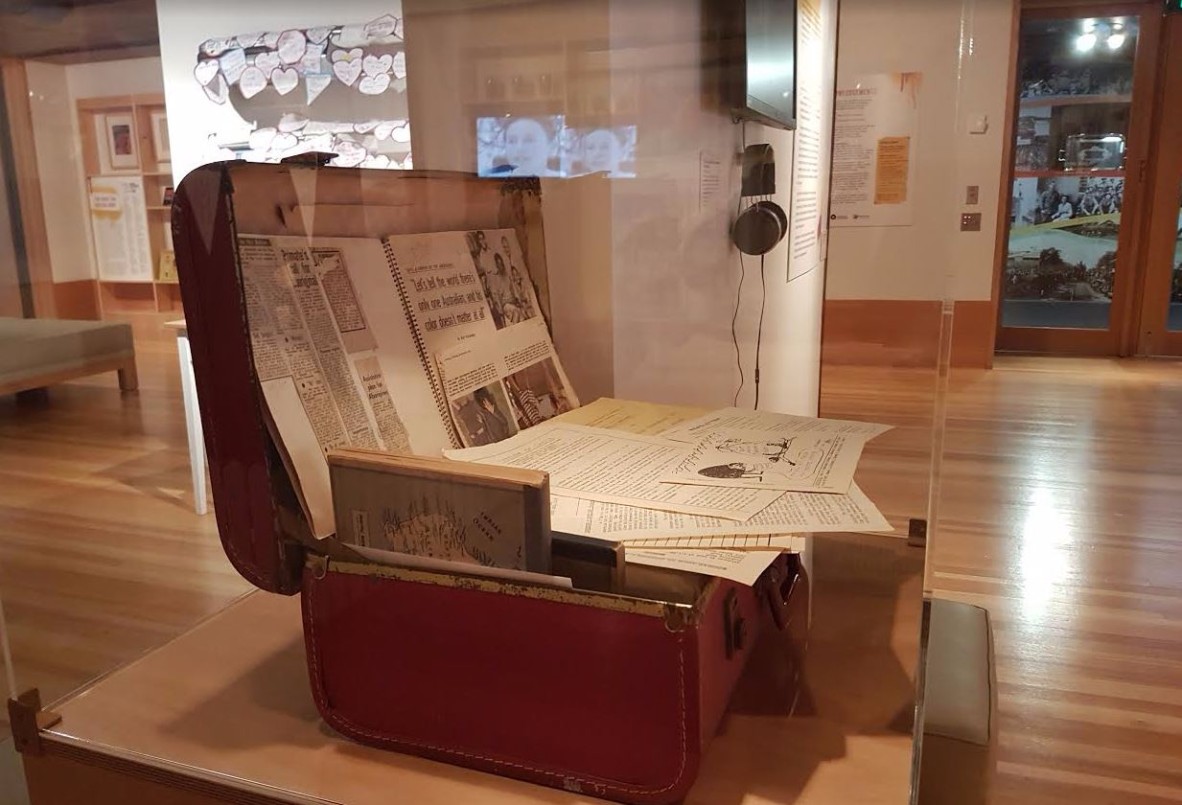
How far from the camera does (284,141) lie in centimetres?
107

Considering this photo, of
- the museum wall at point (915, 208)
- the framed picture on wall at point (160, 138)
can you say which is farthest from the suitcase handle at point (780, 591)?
the framed picture on wall at point (160, 138)

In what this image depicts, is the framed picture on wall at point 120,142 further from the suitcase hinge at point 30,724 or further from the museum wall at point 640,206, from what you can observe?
the suitcase hinge at point 30,724

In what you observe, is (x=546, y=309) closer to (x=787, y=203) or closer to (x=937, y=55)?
(x=787, y=203)

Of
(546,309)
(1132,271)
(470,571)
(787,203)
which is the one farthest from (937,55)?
(1132,271)

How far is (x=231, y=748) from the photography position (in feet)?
2.23

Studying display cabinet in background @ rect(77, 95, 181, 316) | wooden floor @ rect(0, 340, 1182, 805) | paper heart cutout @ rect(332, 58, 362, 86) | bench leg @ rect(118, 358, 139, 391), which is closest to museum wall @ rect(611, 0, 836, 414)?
wooden floor @ rect(0, 340, 1182, 805)

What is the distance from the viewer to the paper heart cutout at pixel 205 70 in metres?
1.23

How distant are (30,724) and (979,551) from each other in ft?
7.51

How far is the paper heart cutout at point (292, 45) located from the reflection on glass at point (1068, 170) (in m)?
4.75

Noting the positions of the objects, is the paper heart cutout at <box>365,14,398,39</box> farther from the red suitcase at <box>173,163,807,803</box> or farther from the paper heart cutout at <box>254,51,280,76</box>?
the red suitcase at <box>173,163,807,803</box>

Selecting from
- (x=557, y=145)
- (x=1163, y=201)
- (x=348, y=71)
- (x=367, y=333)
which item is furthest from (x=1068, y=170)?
(x=367, y=333)

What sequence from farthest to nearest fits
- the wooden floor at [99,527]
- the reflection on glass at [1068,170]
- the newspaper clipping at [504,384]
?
the reflection on glass at [1068,170] < the wooden floor at [99,527] < the newspaper clipping at [504,384]

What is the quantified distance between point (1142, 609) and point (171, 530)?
2.41 m

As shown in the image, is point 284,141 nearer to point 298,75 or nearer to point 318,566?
point 298,75
